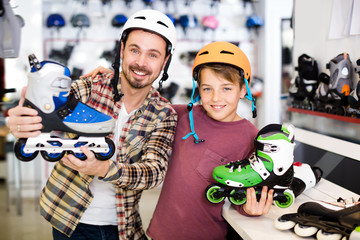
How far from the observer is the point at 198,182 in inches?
64.1

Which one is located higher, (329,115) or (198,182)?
(329,115)

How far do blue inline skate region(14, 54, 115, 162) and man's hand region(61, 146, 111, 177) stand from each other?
0.07ft

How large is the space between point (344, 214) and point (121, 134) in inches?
39.2

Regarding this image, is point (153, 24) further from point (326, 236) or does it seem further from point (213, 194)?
point (326, 236)

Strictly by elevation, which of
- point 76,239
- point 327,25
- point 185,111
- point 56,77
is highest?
point 327,25

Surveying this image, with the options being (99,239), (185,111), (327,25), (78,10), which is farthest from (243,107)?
(99,239)

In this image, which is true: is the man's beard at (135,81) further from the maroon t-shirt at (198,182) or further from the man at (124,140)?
the maroon t-shirt at (198,182)

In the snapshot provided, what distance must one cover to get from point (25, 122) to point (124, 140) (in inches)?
21.4

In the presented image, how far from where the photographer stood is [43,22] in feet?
16.7

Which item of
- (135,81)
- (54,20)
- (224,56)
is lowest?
(135,81)

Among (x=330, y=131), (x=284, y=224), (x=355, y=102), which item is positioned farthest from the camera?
(x=330, y=131)

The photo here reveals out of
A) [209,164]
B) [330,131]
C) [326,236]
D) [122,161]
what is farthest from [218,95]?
[330,131]

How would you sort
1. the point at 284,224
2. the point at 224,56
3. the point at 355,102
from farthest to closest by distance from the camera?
the point at 355,102, the point at 224,56, the point at 284,224

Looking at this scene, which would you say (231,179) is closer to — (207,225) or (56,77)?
(207,225)
